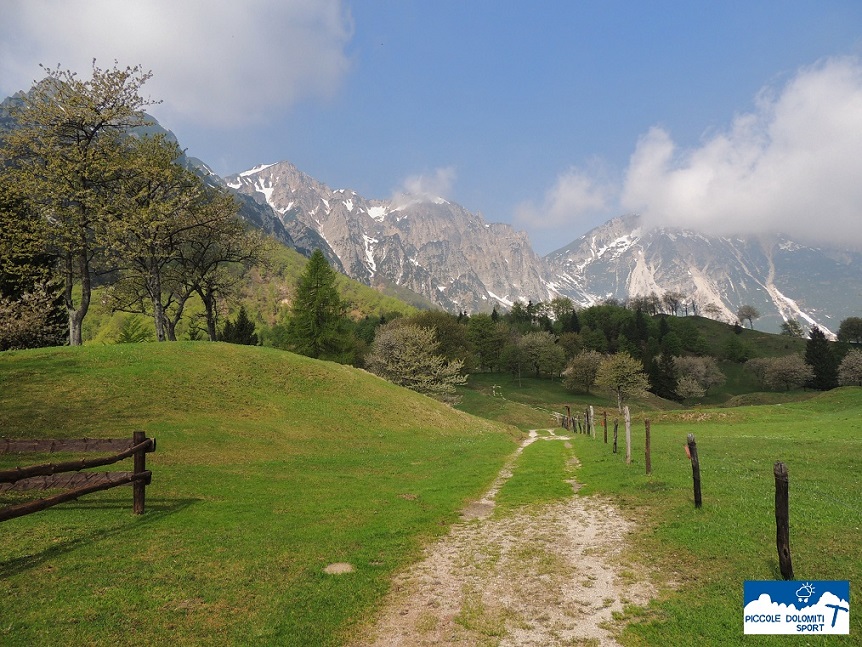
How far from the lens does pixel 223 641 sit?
6.78 metres

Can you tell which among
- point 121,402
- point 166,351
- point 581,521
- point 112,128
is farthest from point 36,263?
point 581,521

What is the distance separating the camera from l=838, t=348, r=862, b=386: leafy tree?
399 feet

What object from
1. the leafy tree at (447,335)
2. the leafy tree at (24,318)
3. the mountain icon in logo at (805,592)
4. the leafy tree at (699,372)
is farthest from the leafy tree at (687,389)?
the leafy tree at (24,318)

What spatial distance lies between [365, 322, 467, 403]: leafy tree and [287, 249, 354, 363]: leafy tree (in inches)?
294

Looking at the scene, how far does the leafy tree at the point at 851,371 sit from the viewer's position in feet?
399

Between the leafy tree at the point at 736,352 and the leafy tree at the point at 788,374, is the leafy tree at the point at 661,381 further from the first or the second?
the leafy tree at the point at 736,352

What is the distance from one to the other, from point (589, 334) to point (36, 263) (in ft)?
590

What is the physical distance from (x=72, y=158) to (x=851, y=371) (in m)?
174

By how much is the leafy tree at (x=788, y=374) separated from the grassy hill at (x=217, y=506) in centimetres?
14522

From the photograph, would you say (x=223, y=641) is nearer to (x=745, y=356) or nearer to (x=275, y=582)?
(x=275, y=582)

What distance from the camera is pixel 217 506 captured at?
45.7ft

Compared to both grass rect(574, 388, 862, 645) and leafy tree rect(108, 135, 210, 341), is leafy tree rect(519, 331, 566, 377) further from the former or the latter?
grass rect(574, 388, 862, 645)

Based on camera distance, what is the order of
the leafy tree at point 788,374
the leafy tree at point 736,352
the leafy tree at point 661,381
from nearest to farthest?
the leafy tree at point 788,374, the leafy tree at point 661,381, the leafy tree at point 736,352

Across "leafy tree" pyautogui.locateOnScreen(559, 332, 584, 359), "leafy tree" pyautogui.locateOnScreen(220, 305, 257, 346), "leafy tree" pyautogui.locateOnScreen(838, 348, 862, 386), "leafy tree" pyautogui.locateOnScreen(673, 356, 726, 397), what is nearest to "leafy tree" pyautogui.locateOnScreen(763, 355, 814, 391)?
"leafy tree" pyautogui.locateOnScreen(838, 348, 862, 386)
